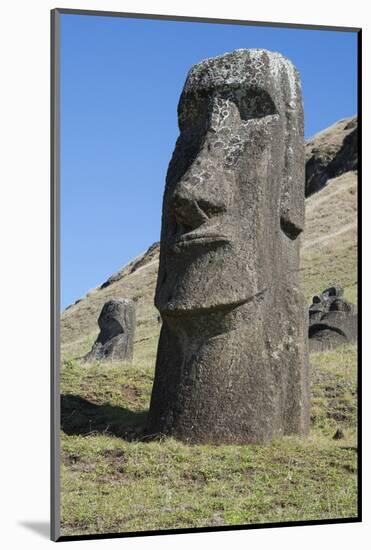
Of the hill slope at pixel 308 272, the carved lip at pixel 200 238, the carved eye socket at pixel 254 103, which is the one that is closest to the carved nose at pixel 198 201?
the carved lip at pixel 200 238

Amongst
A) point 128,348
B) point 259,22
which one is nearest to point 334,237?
point 128,348

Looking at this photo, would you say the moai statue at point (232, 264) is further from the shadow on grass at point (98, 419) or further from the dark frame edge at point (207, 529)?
the dark frame edge at point (207, 529)

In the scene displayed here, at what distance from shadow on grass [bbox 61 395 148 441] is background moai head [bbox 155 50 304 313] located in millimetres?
1561

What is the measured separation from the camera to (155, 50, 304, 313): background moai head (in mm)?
12367

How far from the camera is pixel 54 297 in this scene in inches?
401

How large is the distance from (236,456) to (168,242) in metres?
2.53

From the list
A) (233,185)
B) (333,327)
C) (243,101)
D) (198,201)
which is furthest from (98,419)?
(333,327)

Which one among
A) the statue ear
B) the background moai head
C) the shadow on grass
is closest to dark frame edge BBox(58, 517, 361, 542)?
the shadow on grass

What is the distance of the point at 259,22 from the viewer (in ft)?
37.9

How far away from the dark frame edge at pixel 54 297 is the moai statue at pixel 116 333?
1291cm

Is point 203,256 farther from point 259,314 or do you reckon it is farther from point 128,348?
point 128,348

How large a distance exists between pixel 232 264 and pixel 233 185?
89 cm

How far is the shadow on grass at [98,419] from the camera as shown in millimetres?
13141

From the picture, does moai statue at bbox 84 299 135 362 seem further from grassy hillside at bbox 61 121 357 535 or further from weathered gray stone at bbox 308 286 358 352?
grassy hillside at bbox 61 121 357 535
